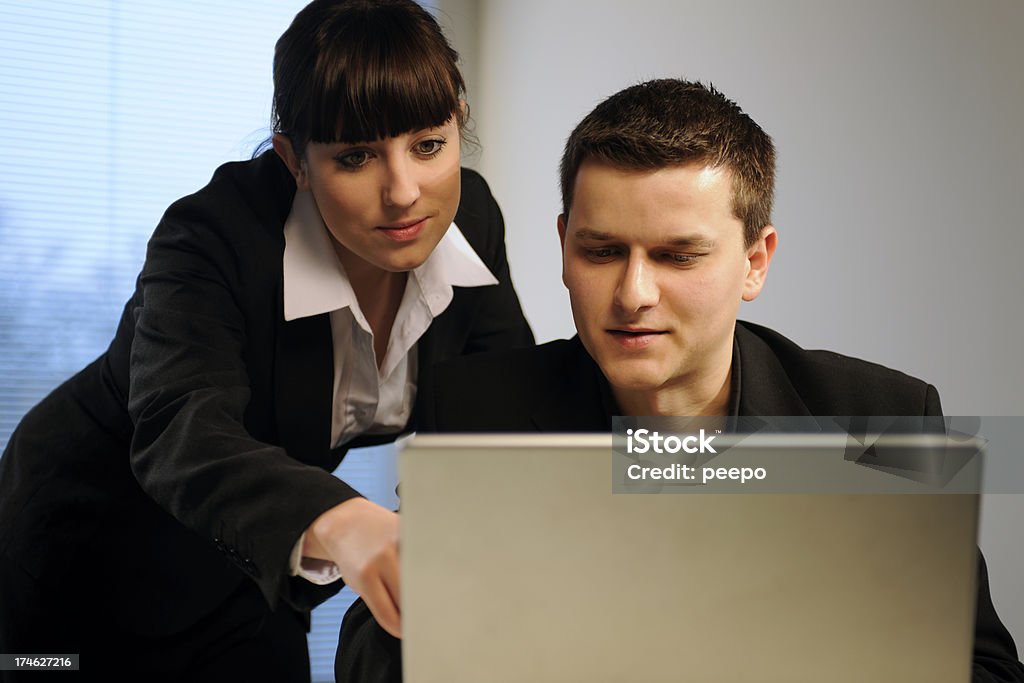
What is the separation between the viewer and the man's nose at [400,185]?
4.32 ft

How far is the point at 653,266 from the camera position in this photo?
1.24 meters

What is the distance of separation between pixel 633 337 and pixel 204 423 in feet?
1.65

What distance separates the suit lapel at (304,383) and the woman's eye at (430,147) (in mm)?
293

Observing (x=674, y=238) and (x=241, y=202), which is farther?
(x=241, y=202)

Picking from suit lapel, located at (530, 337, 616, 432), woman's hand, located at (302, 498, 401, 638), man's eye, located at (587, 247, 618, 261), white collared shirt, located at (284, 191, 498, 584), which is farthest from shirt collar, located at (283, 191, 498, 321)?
woman's hand, located at (302, 498, 401, 638)

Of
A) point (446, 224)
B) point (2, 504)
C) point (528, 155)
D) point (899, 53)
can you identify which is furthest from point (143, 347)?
point (528, 155)

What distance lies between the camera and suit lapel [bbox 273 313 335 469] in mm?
1502

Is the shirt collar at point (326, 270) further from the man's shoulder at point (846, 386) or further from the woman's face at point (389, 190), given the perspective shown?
the man's shoulder at point (846, 386)

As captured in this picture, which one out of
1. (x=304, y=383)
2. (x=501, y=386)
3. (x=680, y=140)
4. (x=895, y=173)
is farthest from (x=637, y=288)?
(x=895, y=173)

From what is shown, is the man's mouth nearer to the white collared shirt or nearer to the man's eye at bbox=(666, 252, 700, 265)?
the man's eye at bbox=(666, 252, 700, 265)

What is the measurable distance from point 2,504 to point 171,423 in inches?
26.9

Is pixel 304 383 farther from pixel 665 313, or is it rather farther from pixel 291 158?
pixel 665 313

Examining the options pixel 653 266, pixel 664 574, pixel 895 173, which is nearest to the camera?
pixel 664 574

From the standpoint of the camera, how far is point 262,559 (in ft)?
3.13
